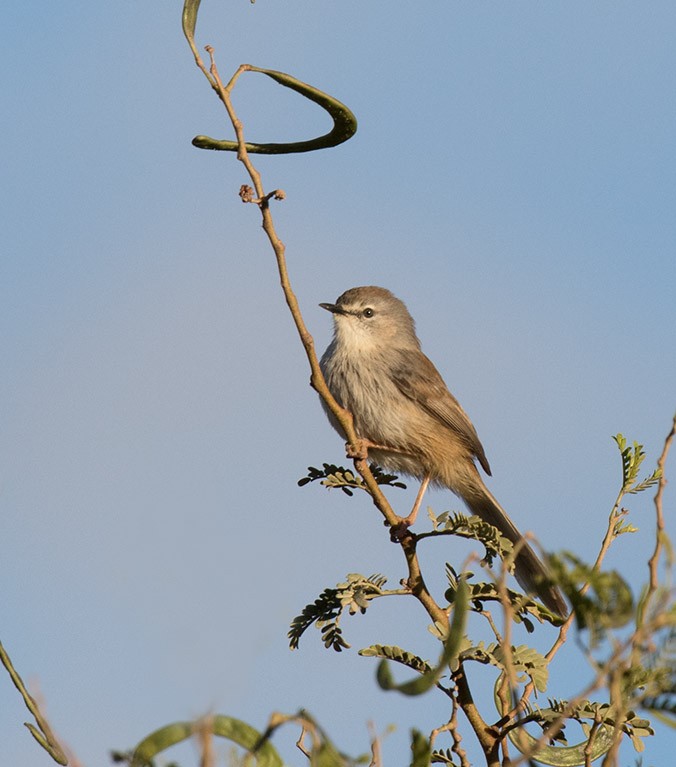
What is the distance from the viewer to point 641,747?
7.58ft

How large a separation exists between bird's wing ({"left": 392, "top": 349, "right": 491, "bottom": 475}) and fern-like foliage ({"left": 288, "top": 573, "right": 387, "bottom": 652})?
4010mm

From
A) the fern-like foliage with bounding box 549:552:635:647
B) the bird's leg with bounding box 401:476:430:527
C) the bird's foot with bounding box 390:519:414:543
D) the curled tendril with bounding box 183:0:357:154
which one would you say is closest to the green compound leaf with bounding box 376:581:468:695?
the fern-like foliage with bounding box 549:552:635:647

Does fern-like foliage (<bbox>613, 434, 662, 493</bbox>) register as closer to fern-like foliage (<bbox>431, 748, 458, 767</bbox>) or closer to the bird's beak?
fern-like foliage (<bbox>431, 748, 458, 767</bbox>)

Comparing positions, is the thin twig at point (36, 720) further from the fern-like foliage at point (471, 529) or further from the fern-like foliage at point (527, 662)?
the fern-like foliage at point (471, 529)

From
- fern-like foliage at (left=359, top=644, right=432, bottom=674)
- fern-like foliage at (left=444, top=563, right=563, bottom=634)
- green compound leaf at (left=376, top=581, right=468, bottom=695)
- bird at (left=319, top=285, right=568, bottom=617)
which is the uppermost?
bird at (left=319, top=285, right=568, bottom=617)

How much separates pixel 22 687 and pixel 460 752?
90 centimetres

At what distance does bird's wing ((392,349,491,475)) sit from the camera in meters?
6.82

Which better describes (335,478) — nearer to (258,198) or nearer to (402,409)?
(258,198)

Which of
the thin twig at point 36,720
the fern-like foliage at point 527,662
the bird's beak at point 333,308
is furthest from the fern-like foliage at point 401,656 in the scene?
the bird's beak at point 333,308

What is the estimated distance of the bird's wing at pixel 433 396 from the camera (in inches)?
268

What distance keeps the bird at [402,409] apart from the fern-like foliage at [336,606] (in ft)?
11.1

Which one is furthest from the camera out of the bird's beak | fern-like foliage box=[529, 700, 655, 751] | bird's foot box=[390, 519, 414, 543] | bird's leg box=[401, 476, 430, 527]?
the bird's beak

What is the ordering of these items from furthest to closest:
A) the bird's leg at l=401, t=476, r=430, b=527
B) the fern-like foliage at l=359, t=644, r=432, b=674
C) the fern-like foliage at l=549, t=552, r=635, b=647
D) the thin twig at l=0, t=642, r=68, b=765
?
the bird's leg at l=401, t=476, r=430, b=527 < the fern-like foliage at l=359, t=644, r=432, b=674 < the thin twig at l=0, t=642, r=68, b=765 < the fern-like foliage at l=549, t=552, r=635, b=647

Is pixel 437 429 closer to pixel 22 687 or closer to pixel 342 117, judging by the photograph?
pixel 342 117
